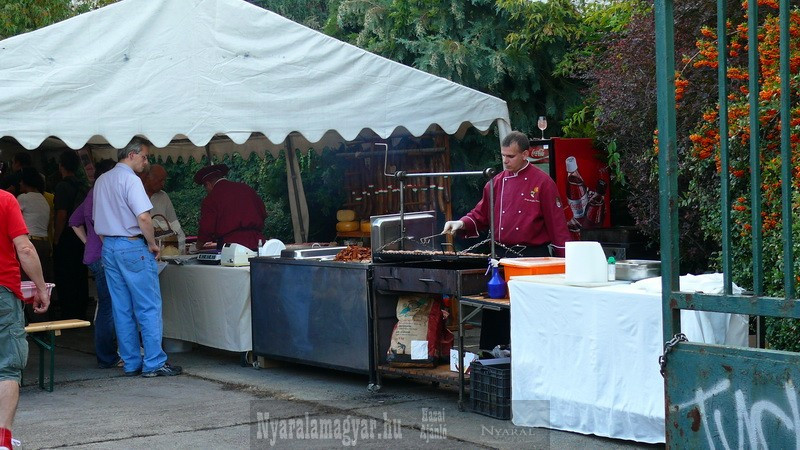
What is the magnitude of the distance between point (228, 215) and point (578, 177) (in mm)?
3769

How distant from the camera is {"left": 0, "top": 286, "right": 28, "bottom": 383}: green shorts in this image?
18.7 feet

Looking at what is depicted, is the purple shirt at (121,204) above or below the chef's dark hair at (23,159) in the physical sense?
below

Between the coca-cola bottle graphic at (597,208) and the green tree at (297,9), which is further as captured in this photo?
the green tree at (297,9)

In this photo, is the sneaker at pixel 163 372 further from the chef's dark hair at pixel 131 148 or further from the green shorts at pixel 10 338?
the green shorts at pixel 10 338

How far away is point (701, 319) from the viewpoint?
17.1 feet

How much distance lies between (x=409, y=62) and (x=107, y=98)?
17.1 feet

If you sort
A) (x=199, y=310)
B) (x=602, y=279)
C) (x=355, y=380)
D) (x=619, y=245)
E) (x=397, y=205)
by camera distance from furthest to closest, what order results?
1. (x=397, y=205)
2. (x=619, y=245)
3. (x=199, y=310)
4. (x=355, y=380)
5. (x=602, y=279)

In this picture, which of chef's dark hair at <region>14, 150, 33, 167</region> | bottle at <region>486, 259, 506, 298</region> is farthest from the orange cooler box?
chef's dark hair at <region>14, 150, 33, 167</region>

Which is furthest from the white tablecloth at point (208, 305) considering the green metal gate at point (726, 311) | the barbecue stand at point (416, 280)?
the green metal gate at point (726, 311)

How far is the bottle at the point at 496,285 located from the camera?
659 centimetres

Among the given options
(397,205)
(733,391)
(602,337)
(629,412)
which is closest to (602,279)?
(602,337)

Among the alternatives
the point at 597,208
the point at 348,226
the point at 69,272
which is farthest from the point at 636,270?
the point at 69,272

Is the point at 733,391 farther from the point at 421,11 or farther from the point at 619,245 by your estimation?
the point at 421,11

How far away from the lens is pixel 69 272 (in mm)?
11812
